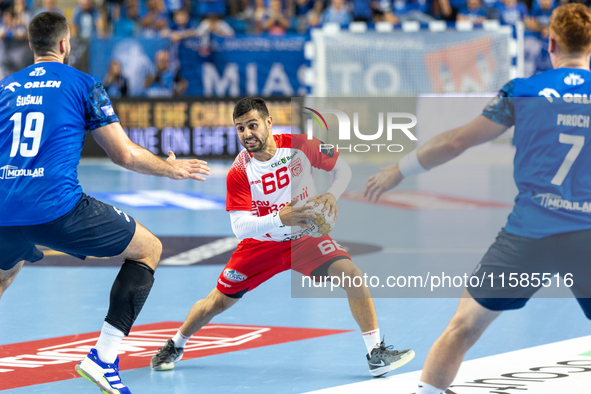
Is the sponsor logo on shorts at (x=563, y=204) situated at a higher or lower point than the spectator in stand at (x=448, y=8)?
lower

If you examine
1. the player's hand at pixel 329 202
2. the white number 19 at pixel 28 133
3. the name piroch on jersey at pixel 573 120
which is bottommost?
the player's hand at pixel 329 202

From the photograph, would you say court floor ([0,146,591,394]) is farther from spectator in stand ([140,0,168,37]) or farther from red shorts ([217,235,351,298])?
spectator in stand ([140,0,168,37])

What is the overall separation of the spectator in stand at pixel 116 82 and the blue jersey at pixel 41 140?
660 inches

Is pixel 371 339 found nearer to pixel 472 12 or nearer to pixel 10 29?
pixel 472 12

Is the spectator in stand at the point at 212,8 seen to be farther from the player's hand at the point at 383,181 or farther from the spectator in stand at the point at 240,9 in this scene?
the player's hand at the point at 383,181

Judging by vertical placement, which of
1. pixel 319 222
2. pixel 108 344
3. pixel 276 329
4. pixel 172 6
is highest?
pixel 172 6

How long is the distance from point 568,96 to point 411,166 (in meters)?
0.77

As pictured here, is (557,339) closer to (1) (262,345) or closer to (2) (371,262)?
(1) (262,345)

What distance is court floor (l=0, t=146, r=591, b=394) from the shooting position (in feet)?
16.5

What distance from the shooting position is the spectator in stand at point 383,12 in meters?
21.7

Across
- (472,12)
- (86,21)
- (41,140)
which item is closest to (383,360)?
(41,140)

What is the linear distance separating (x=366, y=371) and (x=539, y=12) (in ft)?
61.0

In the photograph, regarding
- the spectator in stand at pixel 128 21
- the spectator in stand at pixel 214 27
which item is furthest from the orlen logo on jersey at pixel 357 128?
the spectator in stand at pixel 128 21

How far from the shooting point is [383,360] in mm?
5121
